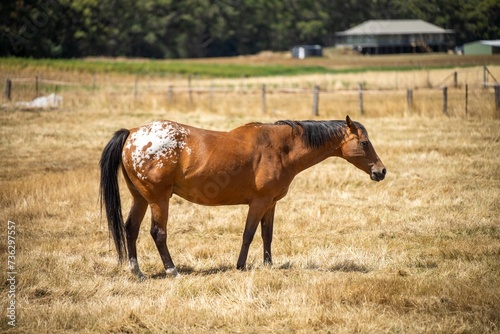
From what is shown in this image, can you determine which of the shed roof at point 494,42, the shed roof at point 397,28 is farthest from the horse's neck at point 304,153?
the shed roof at point 397,28

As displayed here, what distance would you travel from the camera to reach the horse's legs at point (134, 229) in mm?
8141

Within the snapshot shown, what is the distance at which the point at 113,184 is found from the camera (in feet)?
27.1

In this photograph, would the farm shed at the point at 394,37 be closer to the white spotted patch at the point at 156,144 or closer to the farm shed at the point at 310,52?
the farm shed at the point at 310,52

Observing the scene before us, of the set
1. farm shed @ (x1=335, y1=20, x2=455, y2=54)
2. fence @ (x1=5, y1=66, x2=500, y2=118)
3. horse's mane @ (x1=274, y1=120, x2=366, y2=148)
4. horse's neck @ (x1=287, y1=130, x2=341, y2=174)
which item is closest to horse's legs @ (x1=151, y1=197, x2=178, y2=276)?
horse's neck @ (x1=287, y1=130, x2=341, y2=174)

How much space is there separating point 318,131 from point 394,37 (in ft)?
250

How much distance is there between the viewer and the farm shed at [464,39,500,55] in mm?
45062

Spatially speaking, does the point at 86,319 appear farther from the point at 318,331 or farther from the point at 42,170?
the point at 42,170

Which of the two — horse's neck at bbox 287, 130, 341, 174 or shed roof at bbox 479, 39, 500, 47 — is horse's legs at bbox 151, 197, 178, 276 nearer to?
horse's neck at bbox 287, 130, 341, 174

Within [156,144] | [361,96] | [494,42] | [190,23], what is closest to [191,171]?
[156,144]

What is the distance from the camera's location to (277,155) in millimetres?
8430

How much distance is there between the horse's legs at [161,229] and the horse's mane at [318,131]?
1.87m

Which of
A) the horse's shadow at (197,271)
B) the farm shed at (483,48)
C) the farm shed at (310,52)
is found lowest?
the farm shed at (310,52)

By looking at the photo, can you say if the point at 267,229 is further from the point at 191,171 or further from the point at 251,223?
the point at 191,171

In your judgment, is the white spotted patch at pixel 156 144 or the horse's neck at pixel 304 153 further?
the horse's neck at pixel 304 153
